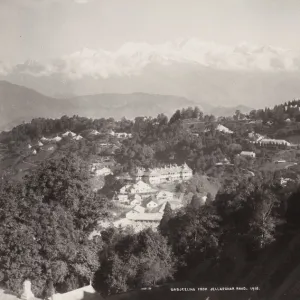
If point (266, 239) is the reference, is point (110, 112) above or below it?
above

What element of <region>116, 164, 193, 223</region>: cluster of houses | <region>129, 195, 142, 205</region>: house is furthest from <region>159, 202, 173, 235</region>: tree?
<region>129, 195, 142, 205</region>: house

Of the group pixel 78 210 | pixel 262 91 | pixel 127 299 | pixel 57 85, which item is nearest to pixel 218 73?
pixel 262 91

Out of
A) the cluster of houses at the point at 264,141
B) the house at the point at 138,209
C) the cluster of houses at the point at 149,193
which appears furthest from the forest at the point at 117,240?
the cluster of houses at the point at 264,141

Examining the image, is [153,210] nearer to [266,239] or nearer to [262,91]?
[262,91]

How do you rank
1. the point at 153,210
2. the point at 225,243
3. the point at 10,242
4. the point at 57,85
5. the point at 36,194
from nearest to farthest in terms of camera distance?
1. the point at 10,242
2. the point at 36,194
3. the point at 225,243
4. the point at 57,85
5. the point at 153,210

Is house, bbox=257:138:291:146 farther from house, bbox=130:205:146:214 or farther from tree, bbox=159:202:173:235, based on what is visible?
tree, bbox=159:202:173:235

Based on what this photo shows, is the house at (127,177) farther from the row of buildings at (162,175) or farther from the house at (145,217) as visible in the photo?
the house at (145,217)
